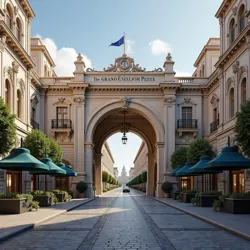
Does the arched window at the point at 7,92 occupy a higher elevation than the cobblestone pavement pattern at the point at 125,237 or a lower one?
higher

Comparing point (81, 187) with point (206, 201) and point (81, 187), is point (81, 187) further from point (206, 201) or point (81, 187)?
point (206, 201)

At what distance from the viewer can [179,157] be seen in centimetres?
3750

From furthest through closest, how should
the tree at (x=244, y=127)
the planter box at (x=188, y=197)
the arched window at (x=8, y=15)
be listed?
1. the planter box at (x=188, y=197)
2. the arched window at (x=8, y=15)
3. the tree at (x=244, y=127)

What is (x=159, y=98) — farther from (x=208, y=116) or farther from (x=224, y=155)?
(x=224, y=155)

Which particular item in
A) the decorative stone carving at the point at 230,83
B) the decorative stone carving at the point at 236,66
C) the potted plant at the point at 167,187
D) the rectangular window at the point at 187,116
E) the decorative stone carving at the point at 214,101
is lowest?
the potted plant at the point at 167,187

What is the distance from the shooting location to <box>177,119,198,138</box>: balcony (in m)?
40.8

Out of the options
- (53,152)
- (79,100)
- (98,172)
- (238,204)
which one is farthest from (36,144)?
(98,172)

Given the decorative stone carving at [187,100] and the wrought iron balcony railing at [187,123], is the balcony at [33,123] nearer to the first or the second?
the wrought iron balcony railing at [187,123]

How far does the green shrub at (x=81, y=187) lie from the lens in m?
39.1

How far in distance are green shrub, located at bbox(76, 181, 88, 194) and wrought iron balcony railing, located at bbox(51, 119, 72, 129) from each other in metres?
5.86

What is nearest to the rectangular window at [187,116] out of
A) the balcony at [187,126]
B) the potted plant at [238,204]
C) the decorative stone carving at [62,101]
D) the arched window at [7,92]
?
the balcony at [187,126]

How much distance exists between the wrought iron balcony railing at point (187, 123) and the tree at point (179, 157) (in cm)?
398

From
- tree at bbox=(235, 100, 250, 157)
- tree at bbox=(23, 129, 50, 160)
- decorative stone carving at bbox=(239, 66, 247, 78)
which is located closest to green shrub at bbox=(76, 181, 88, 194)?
tree at bbox=(23, 129, 50, 160)

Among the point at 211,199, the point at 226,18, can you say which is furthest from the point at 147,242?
the point at 226,18
